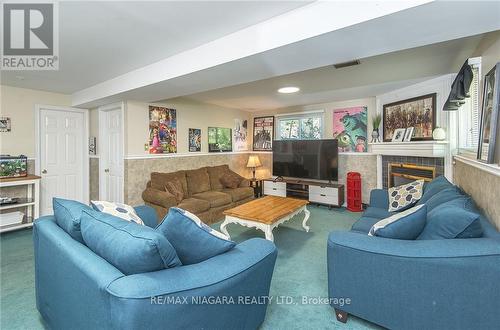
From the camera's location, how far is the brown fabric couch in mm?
3707

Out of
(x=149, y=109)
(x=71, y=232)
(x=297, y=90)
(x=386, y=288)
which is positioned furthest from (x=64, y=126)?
(x=386, y=288)

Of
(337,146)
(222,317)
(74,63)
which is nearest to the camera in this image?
(222,317)

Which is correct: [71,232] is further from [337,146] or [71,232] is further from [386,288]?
[337,146]

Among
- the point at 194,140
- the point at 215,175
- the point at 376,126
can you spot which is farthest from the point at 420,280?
the point at 194,140

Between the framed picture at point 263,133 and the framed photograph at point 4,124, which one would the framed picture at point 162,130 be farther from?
the framed picture at point 263,133

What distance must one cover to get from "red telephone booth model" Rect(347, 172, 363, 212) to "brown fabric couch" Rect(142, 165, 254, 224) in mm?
1950

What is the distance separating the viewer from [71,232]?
1504 millimetres

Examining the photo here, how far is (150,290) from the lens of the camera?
1.02m

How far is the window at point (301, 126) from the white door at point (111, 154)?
361 centimetres

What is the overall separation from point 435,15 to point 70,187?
5.67 m

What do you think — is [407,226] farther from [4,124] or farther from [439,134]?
[4,124]

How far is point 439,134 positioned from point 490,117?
184 cm

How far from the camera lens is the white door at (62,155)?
4.19 metres

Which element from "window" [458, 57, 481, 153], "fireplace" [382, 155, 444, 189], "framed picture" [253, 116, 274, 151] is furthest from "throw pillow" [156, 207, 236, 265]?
"framed picture" [253, 116, 274, 151]
